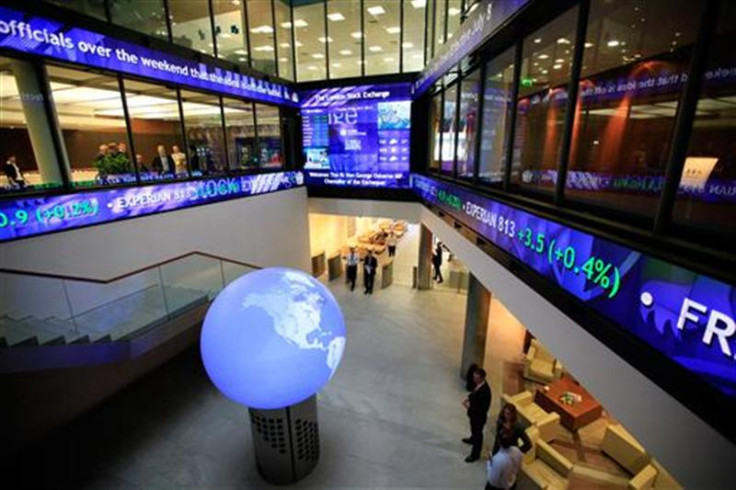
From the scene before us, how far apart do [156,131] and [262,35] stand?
14.6 ft

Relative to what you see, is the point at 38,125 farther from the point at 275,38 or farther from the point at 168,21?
the point at 275,38

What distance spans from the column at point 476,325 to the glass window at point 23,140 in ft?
25.6

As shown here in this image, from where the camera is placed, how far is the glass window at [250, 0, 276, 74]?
10.0 m

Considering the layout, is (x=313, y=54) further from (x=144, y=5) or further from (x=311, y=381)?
(x=311, y=381)

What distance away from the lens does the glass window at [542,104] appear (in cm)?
390

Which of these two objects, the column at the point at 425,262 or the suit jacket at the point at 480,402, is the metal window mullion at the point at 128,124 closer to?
the suit jacket at the point at 480,402

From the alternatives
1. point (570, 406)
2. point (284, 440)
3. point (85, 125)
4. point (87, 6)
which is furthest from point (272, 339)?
point (85, 125)

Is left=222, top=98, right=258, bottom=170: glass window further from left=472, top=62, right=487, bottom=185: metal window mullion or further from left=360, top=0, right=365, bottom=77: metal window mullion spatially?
left=472, top=62, right=487, bottom=185: metal window mullion

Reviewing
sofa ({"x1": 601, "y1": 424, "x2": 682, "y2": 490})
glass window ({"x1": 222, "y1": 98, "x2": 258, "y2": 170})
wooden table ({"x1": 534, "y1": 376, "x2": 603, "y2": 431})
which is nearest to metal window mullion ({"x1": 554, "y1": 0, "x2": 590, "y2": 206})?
sofa ({"x1": 601, "y1": 424, "x2": 682, "y2": 490})

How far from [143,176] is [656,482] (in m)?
10.1

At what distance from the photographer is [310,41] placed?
1152 cm

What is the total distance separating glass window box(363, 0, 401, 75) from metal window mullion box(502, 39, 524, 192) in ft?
26.0

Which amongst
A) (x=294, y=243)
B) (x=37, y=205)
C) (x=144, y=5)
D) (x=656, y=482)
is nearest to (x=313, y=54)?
(x=144, y=5)

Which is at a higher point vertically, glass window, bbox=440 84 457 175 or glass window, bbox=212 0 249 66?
glass window, bbox=212 0 249 66
